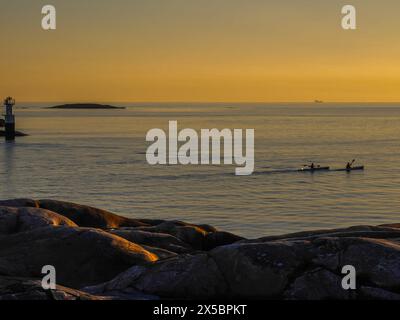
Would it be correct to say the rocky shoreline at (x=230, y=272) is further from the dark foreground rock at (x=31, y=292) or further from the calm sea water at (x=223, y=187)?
the calm sea water at (x=223, y=187)

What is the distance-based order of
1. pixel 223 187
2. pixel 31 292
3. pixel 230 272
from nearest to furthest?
pixel 31 292 < pixel 230 272 < pixel 223 187

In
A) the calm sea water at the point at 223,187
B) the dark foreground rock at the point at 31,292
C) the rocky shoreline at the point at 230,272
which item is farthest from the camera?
the calm sea water at the point at 223,187

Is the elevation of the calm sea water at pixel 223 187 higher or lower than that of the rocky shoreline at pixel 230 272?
lower

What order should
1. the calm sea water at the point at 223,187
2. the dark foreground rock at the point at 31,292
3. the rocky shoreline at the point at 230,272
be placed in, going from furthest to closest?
the calm sea water at the point at 223,187
the rocky shoreline at the point at 230,272
the dark foreground rock at the point at 31,292

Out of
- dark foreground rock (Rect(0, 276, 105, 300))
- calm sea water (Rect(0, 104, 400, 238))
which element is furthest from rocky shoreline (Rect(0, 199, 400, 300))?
calm sea water (Rect(0, 104, 400, 238))

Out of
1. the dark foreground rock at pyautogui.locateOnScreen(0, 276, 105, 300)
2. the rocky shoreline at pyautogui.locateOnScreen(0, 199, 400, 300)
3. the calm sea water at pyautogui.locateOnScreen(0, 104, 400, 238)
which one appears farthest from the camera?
the calm sea water at pyautogui.locateOnScreen(0, 104, 400, 238)

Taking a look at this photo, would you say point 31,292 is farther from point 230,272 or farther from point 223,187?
point 223,187

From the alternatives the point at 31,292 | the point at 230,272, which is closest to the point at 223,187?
the point at 230,272

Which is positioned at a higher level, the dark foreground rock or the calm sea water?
the dark foreground rock

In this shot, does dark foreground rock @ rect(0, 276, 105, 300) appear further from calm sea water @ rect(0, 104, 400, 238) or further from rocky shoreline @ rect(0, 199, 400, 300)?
calm sea water @ rect(0, 104, 400, 238)

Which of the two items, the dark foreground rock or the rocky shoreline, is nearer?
the dark foreground rock

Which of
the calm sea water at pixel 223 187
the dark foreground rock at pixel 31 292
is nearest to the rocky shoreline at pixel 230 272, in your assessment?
the dark foreground rock at pixel 31 292

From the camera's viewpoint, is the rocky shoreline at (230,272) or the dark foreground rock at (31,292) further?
the rocky shoreline at (230,272)
